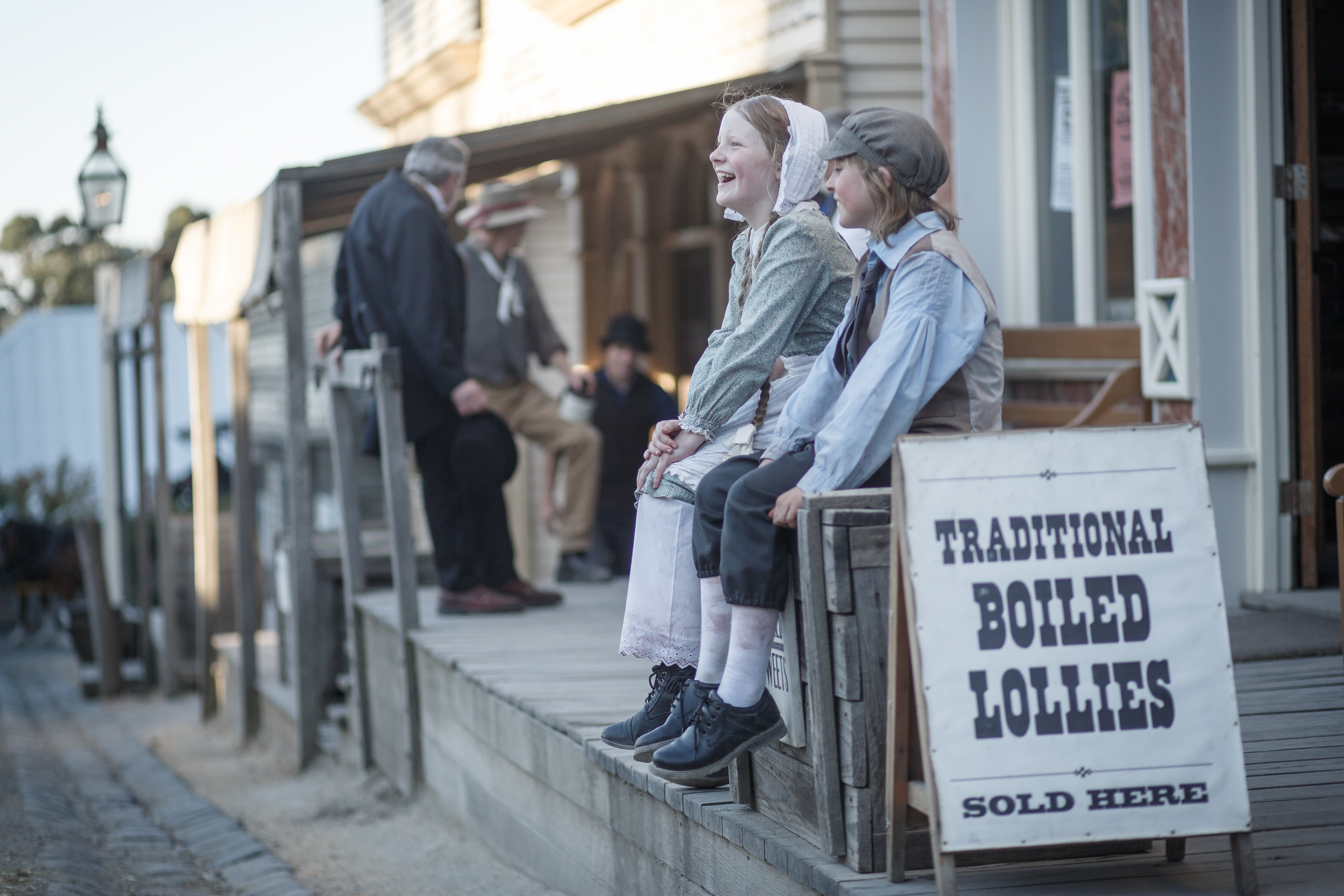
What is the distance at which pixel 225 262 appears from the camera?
882 centimetres

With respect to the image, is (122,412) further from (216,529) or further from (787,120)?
(787,120)

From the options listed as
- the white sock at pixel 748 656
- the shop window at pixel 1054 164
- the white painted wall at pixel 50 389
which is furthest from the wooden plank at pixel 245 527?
the white painted wall at pixel 50 389

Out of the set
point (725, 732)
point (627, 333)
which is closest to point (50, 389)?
point (627, 333)

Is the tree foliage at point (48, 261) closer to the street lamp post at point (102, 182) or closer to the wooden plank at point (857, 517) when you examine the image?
the street lamp post at point (102, 182)

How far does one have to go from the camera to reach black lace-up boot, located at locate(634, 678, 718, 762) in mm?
3504

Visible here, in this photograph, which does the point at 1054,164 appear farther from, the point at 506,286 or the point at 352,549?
the point at 352,549

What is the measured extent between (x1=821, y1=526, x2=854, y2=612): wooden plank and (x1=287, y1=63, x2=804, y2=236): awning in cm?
491

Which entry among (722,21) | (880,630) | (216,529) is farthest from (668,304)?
(880,630)

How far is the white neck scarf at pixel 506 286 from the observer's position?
24.2 feet

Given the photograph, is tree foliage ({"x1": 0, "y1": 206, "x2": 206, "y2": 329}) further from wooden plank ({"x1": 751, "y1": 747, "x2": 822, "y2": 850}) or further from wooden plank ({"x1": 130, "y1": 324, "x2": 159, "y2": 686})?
wooden plank ({"x1": 751, "y1": 747, "x2": 822, "y2": 850})

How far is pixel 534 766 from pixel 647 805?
1066 millimetres

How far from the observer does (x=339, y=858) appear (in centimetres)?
617

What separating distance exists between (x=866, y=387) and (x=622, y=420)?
596 cm

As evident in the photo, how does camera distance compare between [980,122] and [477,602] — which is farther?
[980,122]
